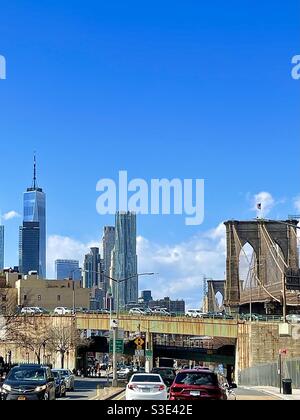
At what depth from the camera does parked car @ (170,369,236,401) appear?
25391mm

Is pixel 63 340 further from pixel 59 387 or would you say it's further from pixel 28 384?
pixel 28 384

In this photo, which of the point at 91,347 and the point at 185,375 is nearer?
the point at 185,375

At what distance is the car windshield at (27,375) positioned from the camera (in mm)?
30531

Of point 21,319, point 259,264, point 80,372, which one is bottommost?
point 80,372

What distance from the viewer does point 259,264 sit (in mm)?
178375

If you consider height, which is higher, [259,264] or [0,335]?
[259,264]

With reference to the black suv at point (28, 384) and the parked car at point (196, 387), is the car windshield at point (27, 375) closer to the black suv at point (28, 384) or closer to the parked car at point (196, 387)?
the black suv at point (28, 384)

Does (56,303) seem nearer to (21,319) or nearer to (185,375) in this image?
(21,319)

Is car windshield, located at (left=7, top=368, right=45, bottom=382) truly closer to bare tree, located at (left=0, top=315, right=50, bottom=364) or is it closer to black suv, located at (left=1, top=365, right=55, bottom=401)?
black suv, located at (left=1, top=365, right=55, bottom=401)

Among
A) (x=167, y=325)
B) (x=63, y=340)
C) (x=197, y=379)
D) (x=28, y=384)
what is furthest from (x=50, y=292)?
(x=197, y=379)

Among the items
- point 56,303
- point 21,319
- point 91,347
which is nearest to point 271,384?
point 21,319

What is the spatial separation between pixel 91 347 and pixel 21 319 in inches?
1711

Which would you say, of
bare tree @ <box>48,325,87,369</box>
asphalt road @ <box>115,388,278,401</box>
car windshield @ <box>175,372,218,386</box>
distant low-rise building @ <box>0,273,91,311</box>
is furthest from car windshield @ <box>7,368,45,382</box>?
distant low-rise building @ <box>0,273,91,311</box>
